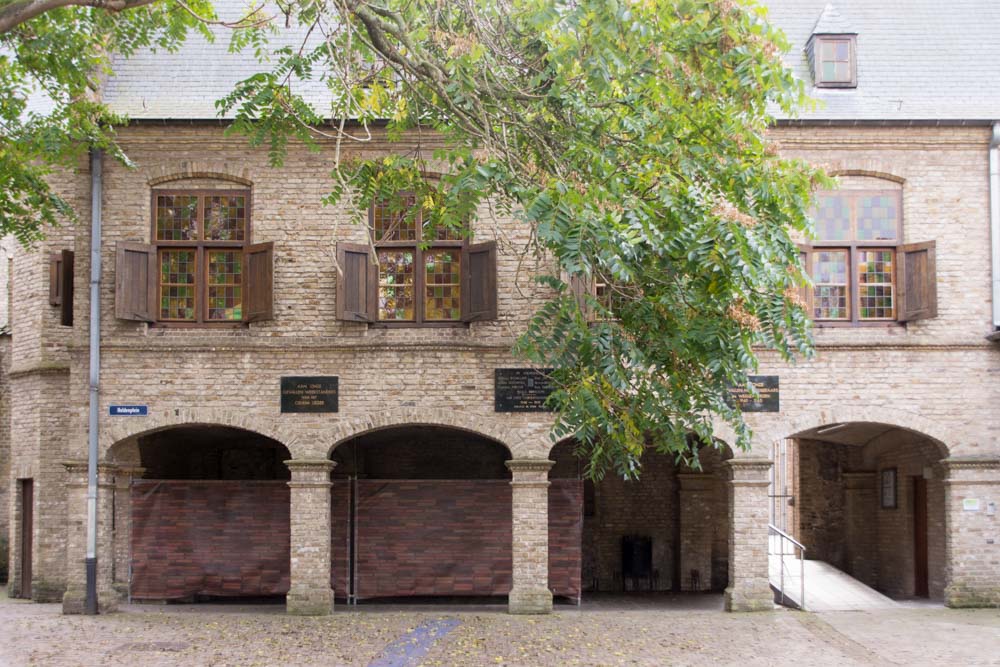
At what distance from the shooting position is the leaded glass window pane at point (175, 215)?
1528 centimetres

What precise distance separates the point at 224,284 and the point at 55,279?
9.46 feet

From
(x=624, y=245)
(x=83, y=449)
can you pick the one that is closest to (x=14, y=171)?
(x=83, y=449)

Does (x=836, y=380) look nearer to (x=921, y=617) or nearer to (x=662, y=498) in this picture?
(x=921, y=617)

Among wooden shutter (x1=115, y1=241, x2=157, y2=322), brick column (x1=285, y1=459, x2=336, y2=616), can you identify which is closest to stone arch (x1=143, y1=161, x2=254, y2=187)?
wooden shutter (x1=115, y1=241, x2=157, y2=322)

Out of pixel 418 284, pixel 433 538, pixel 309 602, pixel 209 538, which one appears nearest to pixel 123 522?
pixel 209 538

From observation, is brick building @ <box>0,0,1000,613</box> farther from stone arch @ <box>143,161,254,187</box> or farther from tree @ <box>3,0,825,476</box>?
tree @ <box>3,0,825,476</box>

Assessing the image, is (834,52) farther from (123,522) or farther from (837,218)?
(123,522)

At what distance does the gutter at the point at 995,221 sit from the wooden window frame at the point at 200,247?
32.4ft

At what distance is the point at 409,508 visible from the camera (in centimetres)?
1620

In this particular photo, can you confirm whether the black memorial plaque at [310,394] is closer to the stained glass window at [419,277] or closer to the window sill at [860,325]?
the stained glass window at [419,277]

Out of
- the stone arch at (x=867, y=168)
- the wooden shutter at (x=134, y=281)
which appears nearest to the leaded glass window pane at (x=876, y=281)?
the stone arch at (x=867, y=168)

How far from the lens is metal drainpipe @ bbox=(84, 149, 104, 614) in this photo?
14.6m

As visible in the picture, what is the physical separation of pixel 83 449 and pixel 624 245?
891 cm

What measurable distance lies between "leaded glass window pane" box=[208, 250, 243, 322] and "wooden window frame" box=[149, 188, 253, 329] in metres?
0.06
